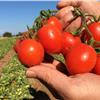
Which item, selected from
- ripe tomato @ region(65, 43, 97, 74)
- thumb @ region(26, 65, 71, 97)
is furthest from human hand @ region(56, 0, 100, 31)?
thumb @ region(26, 65, 71, 97)

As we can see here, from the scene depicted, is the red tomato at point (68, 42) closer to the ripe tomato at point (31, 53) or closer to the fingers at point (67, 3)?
the ripe tomato at point (31, 53)

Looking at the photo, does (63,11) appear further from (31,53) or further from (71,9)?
(31,53)

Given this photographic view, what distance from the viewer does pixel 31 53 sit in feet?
12.7

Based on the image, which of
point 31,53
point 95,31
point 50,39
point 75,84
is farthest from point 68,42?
point 75,84

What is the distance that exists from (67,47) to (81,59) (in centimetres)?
36

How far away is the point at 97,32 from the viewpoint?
13.2 ft

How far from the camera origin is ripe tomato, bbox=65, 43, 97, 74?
3.70 metres

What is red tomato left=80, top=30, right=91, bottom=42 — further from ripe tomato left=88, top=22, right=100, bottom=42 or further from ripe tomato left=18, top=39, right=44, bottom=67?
ripe tomato left=18, top=39, right=44, bottom=67

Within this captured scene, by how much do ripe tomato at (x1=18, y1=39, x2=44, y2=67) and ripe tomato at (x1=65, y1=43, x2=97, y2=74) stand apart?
0.34m

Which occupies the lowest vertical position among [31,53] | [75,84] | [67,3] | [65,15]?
[75,84]

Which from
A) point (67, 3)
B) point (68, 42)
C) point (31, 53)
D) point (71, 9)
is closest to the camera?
point (31, 53)

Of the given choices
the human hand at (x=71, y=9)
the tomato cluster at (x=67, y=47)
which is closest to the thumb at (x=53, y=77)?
the tomato cluster at (x=67, y=47)

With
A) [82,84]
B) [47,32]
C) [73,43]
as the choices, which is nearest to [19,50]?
[47,32]

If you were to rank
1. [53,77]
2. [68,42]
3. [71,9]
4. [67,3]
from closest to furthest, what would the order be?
[53,77]
[68,42]
[71,9]
[67,3]
